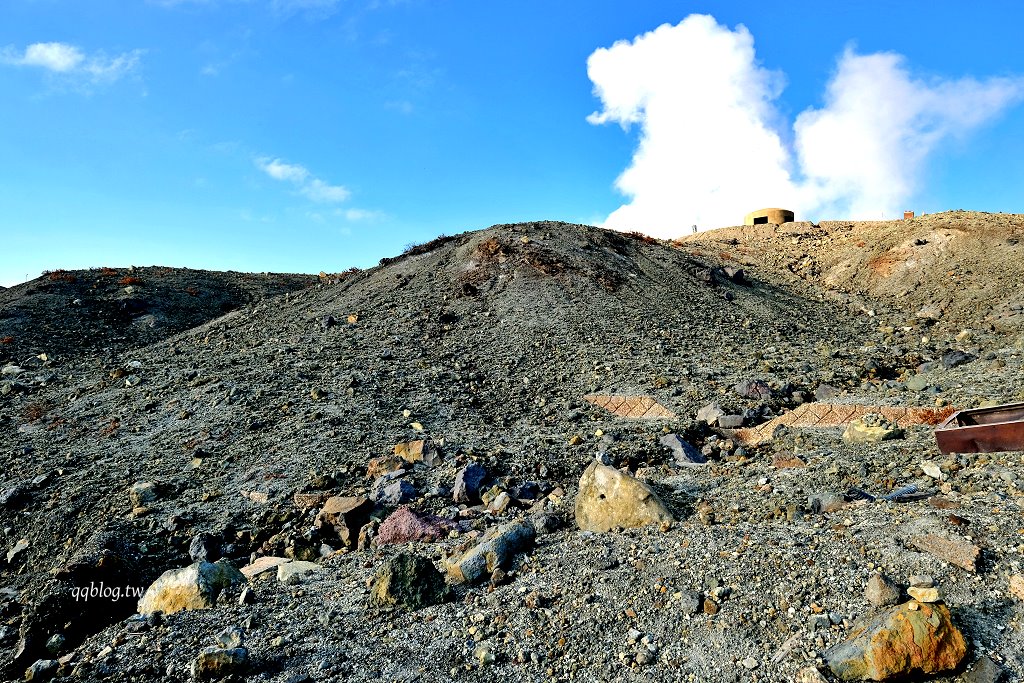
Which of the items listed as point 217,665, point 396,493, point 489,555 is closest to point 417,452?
point 396,493

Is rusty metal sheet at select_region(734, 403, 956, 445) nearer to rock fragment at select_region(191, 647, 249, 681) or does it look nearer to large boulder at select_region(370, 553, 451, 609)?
large boulder at select_region(370, 553, 451, 609)

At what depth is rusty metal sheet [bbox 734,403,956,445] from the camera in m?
8.85

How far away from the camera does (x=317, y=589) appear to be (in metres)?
5.62

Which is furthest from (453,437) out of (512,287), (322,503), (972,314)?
(972,314)

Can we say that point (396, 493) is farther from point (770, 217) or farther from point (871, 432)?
point (770, 217)

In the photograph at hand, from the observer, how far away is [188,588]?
218 inches

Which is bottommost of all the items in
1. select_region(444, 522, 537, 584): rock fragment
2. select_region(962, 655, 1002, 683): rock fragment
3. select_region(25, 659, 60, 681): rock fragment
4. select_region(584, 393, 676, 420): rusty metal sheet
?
select_region(962, 655, 1002, 683): rock fragment

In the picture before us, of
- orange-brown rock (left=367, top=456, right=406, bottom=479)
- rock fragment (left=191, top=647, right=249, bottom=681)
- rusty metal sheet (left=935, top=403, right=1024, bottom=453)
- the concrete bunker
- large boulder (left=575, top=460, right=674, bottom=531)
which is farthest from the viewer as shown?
the concrete bunker

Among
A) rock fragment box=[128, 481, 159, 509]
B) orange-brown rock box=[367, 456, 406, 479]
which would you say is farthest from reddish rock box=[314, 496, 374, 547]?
rock fragment box=[128, 481, 159, 509]

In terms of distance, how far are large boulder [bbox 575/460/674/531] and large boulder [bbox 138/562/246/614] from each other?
11.4 feet

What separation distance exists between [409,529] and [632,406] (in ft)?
17.4

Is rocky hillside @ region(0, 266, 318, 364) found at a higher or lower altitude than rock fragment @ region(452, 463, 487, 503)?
higher

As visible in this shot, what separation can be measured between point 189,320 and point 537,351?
39.7ft

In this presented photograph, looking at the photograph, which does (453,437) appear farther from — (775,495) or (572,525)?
(775,495)
